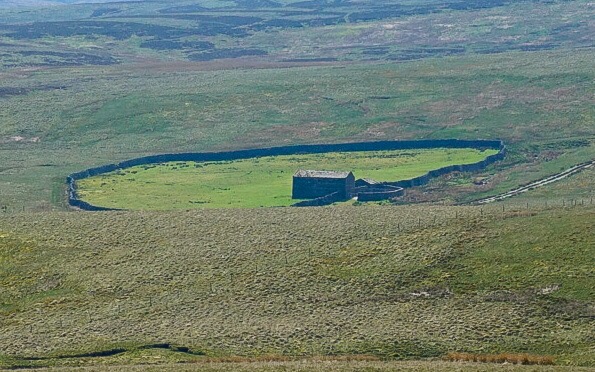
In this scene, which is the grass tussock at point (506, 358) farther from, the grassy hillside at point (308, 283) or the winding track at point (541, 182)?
the winding track at point (541, 182)

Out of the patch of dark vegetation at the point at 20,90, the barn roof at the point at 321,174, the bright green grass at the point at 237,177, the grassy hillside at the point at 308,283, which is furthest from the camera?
the patch of dark vegetation at the point at 20,90

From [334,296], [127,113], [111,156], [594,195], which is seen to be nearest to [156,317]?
[334,296]

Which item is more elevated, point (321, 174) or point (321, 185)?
point (321, 174)

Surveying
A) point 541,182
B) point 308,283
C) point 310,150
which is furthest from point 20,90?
point 308,283

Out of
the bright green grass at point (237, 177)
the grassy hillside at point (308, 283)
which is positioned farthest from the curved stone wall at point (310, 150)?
the grassy hillside at point (308, 283)

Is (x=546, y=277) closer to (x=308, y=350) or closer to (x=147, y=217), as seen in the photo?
(x=308, y=350)

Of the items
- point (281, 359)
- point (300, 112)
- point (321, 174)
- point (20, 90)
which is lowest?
point (281, 359)

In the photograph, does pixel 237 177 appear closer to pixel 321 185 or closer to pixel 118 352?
pixel 321 185
